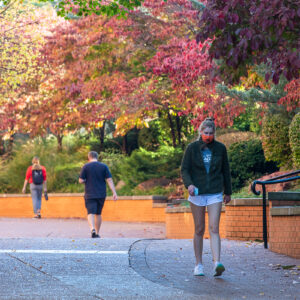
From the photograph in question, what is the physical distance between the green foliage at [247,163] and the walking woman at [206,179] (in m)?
10.1

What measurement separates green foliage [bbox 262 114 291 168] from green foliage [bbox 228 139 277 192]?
129 centimetres

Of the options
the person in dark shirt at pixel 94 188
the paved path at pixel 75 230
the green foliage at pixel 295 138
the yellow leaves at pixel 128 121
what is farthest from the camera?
the yellow leaves at pixel 128 121

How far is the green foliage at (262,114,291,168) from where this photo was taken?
1647 centimetres

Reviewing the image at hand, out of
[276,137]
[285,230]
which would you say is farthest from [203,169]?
[276,137]

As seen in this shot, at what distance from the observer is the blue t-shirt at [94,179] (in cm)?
1288

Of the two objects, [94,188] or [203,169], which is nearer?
[203,169]

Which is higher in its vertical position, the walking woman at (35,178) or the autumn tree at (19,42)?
the autumn tree at (19,42)

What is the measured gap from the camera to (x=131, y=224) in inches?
755

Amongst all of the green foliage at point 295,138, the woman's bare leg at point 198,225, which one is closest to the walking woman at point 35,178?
the green foliage at point 295,138

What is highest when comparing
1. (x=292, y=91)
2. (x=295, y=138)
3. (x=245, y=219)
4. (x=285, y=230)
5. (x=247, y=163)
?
(x=292, y=91)

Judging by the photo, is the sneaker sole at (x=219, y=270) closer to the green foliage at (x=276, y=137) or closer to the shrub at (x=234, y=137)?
the green foliage at (x=276, y=137)

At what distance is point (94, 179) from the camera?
12883 millimetres

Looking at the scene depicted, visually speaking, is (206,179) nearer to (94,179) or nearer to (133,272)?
(133,272)

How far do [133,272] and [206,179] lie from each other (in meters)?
1.38
